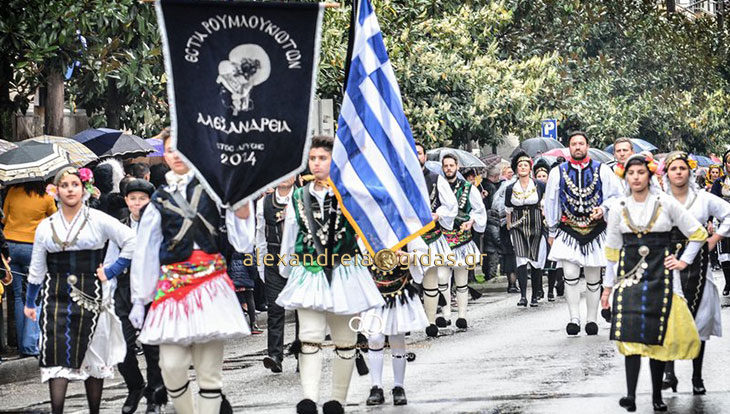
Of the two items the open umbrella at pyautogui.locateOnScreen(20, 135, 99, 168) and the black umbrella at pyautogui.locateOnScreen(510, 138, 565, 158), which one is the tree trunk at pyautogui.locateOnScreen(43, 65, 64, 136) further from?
the black umbrella at pyautogui.locateOnScreen(510, 138, 565, 158)

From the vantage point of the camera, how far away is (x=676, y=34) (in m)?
48.1

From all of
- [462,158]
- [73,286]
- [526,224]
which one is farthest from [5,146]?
[462,158]

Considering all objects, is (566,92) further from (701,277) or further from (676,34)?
(701,277)

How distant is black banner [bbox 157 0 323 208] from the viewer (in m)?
8.09

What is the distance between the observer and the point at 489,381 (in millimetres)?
11391

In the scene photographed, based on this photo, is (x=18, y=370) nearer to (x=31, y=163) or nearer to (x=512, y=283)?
(x=31, y=163)

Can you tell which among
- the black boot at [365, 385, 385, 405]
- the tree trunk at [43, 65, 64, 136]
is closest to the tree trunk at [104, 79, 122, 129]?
the tree trunk at [43, 65, 64, 136]

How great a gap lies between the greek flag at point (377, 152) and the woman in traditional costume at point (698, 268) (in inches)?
76.2

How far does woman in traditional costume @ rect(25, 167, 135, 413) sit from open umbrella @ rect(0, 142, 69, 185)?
4318 mm

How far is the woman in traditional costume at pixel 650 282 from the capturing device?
31.4 feet

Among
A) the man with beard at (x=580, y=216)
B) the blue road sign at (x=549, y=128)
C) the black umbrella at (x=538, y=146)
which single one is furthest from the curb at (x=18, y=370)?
the blue road sign at (x=549, y=128)

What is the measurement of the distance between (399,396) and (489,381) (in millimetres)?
1288

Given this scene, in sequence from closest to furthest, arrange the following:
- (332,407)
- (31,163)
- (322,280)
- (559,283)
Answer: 1. (332,407)
2. (322,280)
3. (31,163)
4. (559,283)

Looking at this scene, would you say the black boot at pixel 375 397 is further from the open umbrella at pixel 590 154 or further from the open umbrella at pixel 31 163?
Result: the open umbrella at pixel 590 154
